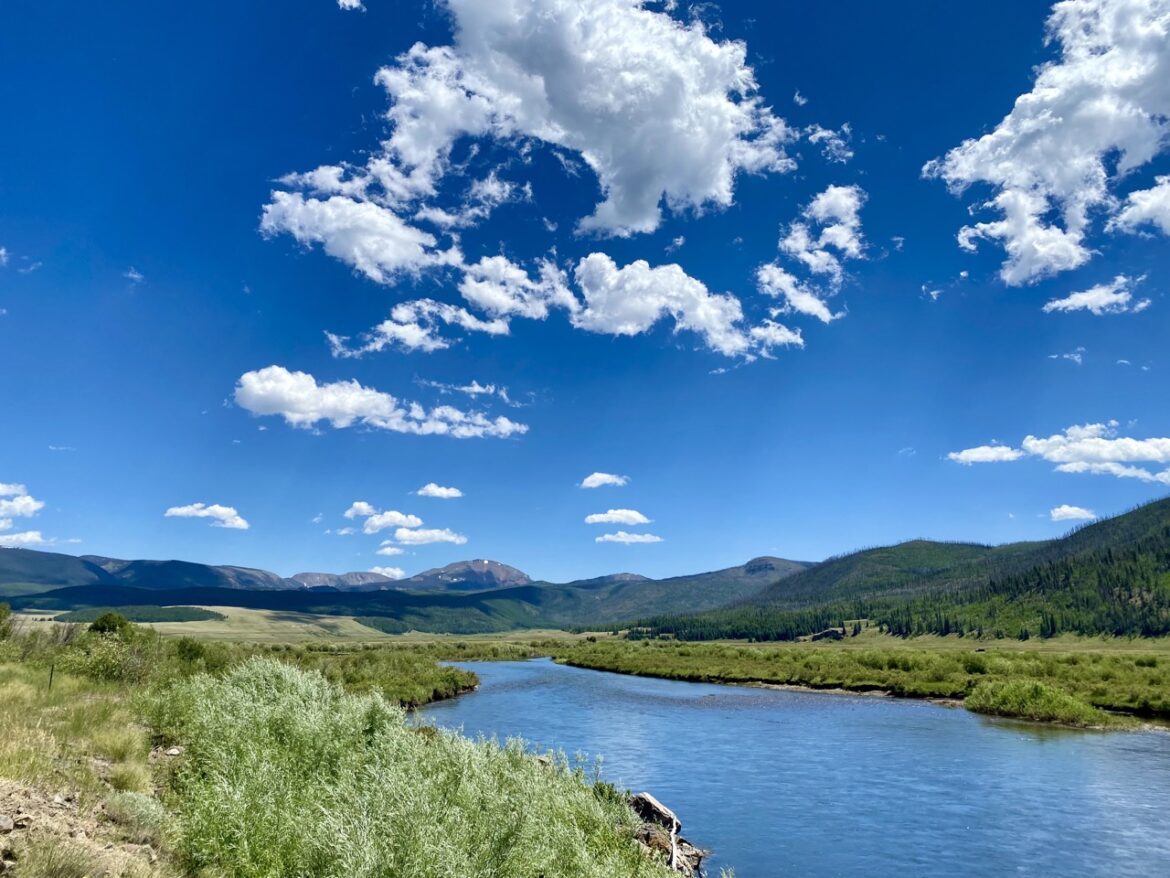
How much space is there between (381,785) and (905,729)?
1703 inches

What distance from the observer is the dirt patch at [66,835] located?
11.7 meters

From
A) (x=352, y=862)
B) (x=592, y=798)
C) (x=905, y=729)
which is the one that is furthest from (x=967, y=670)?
(x=352, y=862)

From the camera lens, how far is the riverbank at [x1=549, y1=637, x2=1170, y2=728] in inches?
2004

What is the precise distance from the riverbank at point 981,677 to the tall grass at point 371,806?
45317 millimetres

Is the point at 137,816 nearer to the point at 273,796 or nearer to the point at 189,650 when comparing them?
the point at 273,796

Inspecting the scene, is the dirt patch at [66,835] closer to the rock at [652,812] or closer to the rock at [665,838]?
the rock at [665,838]

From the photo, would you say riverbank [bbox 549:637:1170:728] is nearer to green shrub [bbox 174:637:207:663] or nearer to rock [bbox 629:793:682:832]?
rock [bbox 629:793:682:832]

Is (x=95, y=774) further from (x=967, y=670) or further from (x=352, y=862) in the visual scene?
(x=967, y=670)

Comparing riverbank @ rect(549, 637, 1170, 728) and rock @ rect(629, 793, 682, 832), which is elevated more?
riverbank @ rect(549, 637, 1170, 728)

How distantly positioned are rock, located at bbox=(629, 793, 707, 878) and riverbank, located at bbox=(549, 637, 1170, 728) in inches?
1511

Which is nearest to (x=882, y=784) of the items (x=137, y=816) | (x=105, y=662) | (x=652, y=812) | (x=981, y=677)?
(x=652, y=812)

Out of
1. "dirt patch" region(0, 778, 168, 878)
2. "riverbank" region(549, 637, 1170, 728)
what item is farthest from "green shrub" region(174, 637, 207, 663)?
"riverbank" region(549, 637, 1170, 728)

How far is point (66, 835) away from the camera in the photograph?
514 inches

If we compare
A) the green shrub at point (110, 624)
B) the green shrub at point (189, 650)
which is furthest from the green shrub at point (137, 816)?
the green shrub at point (110, 624)
